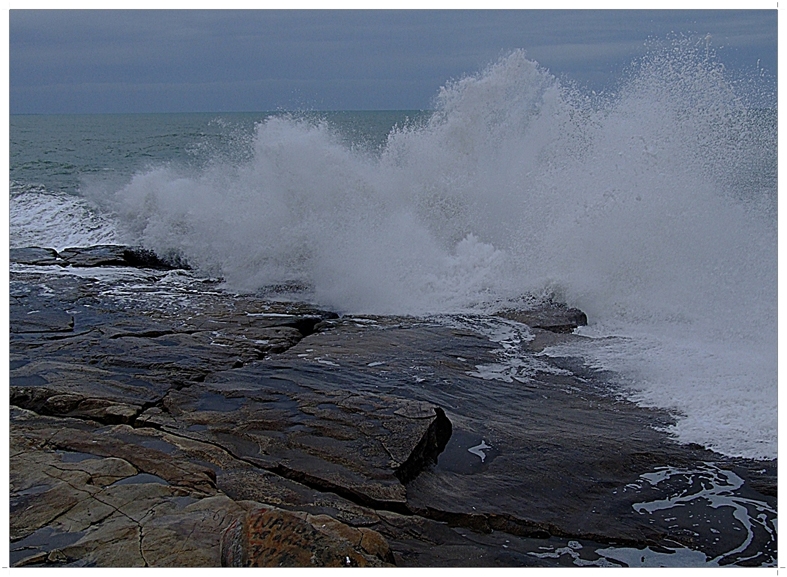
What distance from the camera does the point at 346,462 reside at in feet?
12.0

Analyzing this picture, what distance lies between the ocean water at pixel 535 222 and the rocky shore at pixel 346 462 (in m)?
0.57

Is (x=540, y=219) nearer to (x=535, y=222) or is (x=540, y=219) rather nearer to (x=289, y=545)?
(x=535, y=222)

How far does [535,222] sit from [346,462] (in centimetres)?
564

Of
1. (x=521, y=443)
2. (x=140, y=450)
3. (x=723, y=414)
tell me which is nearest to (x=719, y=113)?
(x=723, y=414)

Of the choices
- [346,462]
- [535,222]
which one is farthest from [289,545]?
[535,222]

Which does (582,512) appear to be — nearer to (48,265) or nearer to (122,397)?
(122,397)

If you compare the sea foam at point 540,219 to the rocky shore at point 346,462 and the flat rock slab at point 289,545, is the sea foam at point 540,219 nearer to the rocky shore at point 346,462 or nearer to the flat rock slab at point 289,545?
the rocky shore at point 346,462

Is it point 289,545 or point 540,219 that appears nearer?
point 289,545

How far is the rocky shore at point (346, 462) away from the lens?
9.20ft

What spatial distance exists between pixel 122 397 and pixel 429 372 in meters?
2.02

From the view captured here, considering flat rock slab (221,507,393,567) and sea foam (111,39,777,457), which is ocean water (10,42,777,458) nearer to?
sea foam (111,39,777,457)

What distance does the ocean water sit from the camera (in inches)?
247

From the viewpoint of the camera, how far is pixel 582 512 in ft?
11.1

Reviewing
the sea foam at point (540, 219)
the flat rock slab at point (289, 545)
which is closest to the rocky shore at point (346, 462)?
the flat rock slab at point (289, 545)
